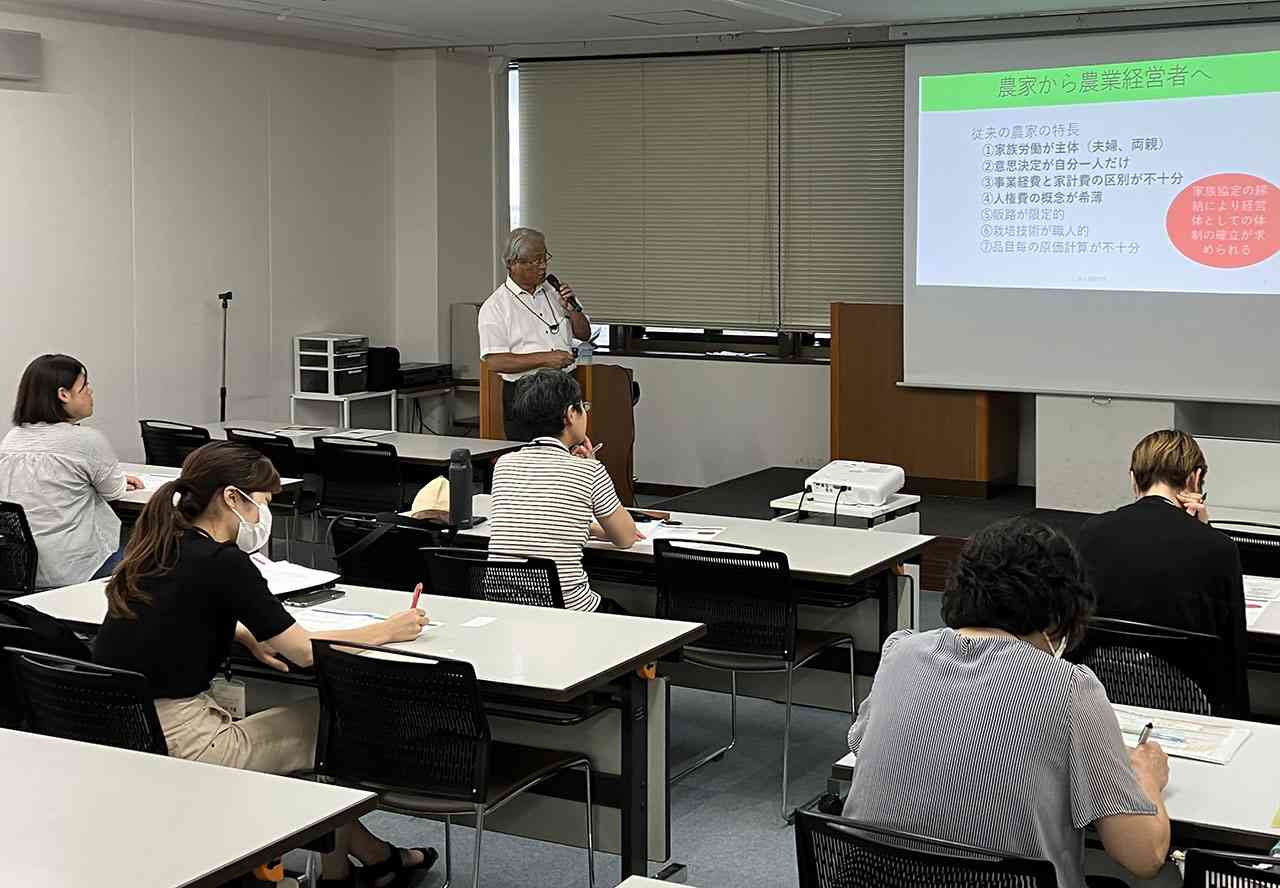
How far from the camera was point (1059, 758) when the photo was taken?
91.7 inches

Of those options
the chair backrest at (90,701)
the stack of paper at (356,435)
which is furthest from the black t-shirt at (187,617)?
the stack of paper at (356,435)

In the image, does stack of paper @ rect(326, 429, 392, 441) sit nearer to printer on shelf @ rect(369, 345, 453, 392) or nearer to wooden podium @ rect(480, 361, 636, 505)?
wooden podium @ rect(480, 361, 636, 505)

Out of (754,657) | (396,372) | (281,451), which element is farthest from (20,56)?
(754,657)

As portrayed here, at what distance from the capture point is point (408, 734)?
3348 millimetres

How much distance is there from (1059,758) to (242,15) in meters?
6.97

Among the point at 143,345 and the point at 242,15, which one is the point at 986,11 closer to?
the point at 242,15

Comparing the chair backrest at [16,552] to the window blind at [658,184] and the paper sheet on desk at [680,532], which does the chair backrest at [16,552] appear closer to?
the paper sheet on desk at [680,532]

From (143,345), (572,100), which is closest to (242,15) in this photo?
(143,345)

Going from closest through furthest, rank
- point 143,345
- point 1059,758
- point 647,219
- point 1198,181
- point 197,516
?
point 1059,758, point 197,516, point 1198,181, point 143,345, point 647,219

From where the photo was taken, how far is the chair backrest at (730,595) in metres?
4.44

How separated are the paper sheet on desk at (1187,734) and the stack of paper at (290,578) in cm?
212

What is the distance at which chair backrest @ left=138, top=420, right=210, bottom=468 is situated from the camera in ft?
22.9

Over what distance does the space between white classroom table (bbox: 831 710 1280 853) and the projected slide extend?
5.34 m

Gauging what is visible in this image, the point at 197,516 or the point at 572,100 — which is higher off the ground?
the point at 572,100
